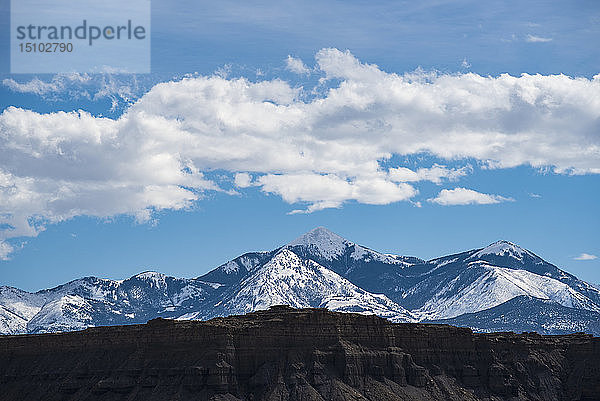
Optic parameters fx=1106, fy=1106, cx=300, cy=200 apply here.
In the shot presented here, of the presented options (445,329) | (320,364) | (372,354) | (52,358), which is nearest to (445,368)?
(445,329)

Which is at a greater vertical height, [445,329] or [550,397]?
[445,329]

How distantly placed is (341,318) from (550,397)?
128 feet

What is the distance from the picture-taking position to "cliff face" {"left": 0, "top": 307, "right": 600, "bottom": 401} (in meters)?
135

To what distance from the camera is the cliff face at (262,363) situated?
443 ft

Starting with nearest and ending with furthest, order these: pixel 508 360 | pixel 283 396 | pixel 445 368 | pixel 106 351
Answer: pixel 283 396 → pixel 106 351 → pixel 445 368 → pixel 508 360

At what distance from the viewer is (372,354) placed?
147375mm

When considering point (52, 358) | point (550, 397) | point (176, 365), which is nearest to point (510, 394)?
point (550, 397)

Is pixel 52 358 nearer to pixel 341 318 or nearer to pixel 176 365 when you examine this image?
pixel 176 365

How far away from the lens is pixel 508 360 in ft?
557

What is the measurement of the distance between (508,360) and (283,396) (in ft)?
163

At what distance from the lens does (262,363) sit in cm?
13862

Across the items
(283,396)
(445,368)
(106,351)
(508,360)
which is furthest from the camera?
(508,360)

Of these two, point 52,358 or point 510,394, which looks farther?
point 510,394

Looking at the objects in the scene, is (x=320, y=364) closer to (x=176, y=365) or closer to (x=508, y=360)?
(x=176, y=365)
